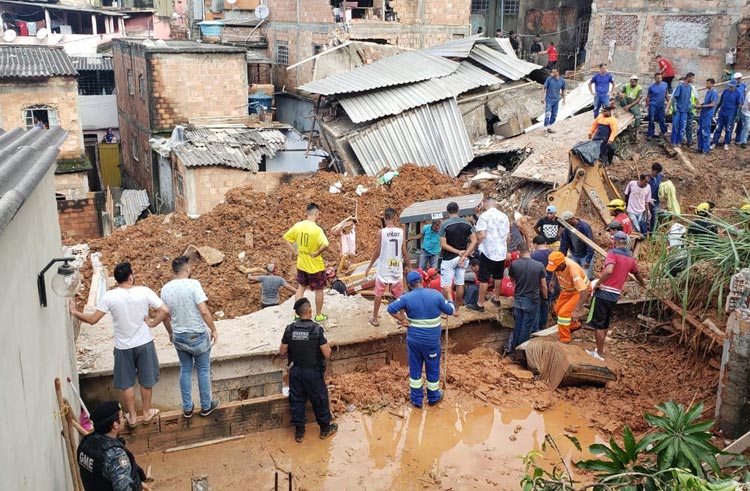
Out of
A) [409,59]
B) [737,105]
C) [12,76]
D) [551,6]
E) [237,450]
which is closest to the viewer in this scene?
Result: [237,450]

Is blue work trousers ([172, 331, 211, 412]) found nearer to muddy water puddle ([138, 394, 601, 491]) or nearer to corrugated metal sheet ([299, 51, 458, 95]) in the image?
muddy water puddle ([138, 394, 601, 491])

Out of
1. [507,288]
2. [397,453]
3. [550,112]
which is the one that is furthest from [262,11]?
[397,453]

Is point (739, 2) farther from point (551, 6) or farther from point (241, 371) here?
point (241, 371)

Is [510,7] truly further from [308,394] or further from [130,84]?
[308,394]

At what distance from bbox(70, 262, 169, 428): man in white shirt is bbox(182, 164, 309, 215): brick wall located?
12.1m

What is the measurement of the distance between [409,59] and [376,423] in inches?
551

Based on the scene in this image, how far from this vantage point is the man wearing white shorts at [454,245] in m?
9.23

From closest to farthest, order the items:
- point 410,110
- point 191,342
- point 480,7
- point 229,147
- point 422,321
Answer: point 191,342, point 422,321, point 410,110, point 229,147, point 480,7

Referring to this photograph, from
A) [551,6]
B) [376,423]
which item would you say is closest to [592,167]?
[376,423]

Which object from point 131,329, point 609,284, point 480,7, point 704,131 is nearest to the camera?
point 131,329

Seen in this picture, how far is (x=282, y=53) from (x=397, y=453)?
20.7m

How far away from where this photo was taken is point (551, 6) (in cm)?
2634

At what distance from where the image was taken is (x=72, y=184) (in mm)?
22578

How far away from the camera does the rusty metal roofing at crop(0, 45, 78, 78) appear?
21.4m
